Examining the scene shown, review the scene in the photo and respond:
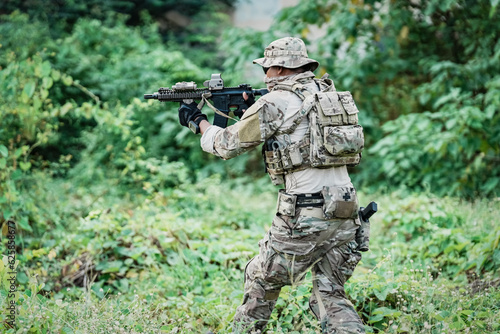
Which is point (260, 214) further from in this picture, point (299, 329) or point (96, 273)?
point (299, 329)

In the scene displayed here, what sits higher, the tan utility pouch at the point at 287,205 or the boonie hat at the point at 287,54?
the boonie hat at the point at 287,54

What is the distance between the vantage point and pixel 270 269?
334 centimetres

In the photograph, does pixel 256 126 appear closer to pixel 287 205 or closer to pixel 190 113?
pixel 287 205

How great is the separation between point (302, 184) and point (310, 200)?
12cm

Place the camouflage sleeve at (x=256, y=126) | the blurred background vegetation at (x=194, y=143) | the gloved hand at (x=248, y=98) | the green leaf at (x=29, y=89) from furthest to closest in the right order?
the green leaf at (x=29, y=89), the blurred background vegetation at (x=194, y=143), the gloved hand at (x=248, y=98), the camouflage sleeve at (x=256, y=126)

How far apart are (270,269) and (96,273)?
2.16 metres

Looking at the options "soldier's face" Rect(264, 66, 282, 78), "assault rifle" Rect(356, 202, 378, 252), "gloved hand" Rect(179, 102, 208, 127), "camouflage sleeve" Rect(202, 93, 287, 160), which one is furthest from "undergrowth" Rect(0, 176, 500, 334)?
"soldier's face" Rect(264, 66, 282, 78)

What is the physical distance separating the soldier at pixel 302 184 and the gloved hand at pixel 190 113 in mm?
270

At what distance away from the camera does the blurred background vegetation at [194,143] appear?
490cm

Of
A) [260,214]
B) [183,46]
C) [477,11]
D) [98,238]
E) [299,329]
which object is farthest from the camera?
[183,46]

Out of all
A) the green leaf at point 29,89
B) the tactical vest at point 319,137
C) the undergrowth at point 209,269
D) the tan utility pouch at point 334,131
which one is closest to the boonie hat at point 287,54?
the tactical vest at point 319,137

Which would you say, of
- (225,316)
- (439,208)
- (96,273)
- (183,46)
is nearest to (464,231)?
(439,208)

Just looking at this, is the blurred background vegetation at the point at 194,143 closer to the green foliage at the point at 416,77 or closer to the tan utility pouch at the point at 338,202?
the green foliage at the point at 416,77

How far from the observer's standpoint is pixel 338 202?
129 inches
